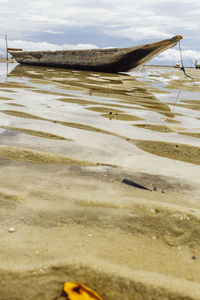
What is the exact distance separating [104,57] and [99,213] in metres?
15.6

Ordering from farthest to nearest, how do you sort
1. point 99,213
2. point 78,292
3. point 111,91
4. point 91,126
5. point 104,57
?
point 104,57 < point 111,91 < point 91,126 < point 99,213 < point 78,292

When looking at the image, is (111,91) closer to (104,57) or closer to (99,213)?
(99,213)

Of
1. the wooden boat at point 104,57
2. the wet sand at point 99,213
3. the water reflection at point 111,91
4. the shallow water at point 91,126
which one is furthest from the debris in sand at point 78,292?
the wooden boat at point 104,57

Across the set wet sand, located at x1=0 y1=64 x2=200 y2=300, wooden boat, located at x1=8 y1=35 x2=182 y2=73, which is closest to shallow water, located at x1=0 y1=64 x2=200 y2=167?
wet sand, located at x1=0 y1=64 x2=200 y2=300

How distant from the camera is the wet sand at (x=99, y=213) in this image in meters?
1.00

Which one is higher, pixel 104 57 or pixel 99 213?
pixel 104 57

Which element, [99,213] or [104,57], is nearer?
[99,213]

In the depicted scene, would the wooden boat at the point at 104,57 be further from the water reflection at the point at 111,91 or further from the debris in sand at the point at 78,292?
the debris in sand at the point at 78,292

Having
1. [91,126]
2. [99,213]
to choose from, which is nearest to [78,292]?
[99,213]

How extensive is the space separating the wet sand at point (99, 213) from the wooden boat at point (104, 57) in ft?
39.1

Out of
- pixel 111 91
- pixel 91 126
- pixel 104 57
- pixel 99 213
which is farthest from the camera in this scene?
pixel 104 57

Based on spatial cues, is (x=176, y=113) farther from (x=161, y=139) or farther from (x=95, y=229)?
(x=95, y=229)

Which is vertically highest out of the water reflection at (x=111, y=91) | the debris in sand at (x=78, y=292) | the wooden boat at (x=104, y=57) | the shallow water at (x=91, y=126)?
the wooden boat at (x=104, y=57)

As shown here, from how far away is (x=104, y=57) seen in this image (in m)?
16.0
